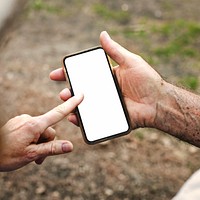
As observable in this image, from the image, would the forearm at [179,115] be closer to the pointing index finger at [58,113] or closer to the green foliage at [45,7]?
the pointing index finger at [58,113]

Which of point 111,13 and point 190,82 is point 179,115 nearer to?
point 190,82

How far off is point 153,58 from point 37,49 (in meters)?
1.19

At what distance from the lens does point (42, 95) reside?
336 cm

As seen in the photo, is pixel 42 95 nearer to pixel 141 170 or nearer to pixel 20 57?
pixel 20 57

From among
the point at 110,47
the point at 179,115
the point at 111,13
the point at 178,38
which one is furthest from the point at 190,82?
the point at 110,47

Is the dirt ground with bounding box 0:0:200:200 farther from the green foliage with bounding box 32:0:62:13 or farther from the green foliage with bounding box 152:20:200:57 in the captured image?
the green foliage with bounding box 32:0:62:13

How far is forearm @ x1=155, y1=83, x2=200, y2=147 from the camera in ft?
6.48

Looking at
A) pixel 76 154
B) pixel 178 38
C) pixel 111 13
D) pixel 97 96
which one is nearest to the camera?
pixel 97 96

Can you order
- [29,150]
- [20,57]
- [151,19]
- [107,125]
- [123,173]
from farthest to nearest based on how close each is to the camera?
[151,19], [20,57], [123,173], [107,125], [29,150]

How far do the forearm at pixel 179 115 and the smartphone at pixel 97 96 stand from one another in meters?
0.22

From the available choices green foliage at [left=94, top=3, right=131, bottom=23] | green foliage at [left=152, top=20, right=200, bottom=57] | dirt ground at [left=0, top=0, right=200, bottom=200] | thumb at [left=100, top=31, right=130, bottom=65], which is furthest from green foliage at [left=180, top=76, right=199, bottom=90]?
thumb at [left=100, top=31, right=130, bottom=65]

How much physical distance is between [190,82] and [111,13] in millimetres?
1492

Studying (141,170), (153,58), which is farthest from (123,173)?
(153,58)

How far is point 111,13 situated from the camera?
15.1 ft
